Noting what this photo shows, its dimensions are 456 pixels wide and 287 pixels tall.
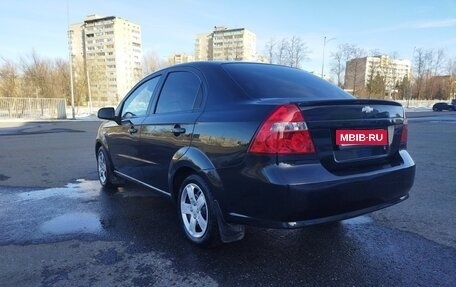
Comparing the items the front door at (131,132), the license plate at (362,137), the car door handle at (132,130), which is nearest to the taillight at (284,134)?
the license plate at (362,137)

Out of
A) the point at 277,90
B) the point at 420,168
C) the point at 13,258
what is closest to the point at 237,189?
the point at 277,90

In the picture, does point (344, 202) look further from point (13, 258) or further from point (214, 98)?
point (13, 258)

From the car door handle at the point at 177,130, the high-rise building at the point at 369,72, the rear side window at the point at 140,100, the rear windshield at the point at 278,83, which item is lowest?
the car door handle at the point at 177,130

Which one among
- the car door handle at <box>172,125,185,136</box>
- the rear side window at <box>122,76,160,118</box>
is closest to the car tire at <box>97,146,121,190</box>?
the rear side window at <box>122,76,160,118</box>

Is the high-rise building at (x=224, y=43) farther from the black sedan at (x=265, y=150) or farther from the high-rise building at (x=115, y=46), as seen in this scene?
the black sedan at (x=265, y=150)

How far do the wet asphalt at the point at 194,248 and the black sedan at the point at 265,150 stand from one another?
35cm

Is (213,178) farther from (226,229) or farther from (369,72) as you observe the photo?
(369,72)

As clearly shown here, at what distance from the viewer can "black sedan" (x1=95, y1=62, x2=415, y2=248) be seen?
2.42 m

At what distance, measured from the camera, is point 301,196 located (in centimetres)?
236

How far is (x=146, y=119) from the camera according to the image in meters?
3.92

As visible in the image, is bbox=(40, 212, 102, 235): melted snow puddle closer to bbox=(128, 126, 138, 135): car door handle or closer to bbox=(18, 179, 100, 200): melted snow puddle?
bbox=(18, 179, 100, 200): melted snow puddle

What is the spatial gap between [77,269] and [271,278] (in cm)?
155

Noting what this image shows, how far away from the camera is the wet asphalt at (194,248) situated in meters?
2.64

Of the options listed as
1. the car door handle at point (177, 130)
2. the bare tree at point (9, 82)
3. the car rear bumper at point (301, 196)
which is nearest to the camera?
the car rear bumper at point (301, 196)
